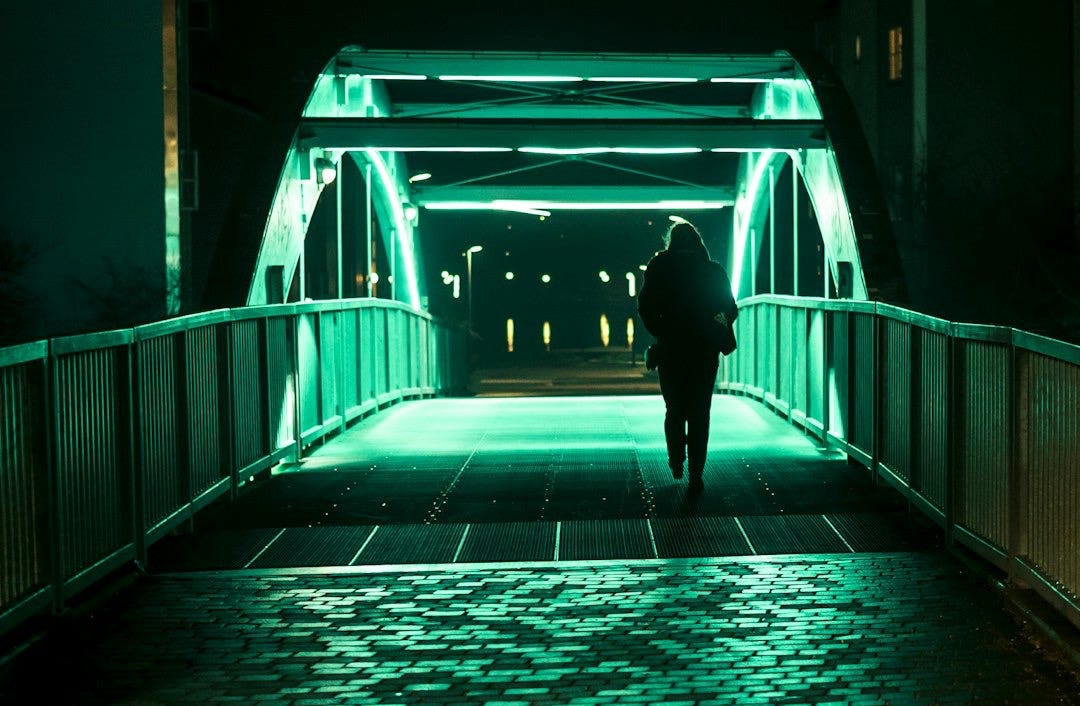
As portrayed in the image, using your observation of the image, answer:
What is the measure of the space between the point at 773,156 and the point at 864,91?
2102cm

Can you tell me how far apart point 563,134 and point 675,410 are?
6985 millimetres

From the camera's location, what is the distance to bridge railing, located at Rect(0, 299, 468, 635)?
5191mm

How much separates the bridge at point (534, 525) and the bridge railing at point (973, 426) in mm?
19

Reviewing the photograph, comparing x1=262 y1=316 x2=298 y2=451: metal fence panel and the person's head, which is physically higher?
the person's head

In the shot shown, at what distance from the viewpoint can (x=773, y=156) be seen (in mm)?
20359

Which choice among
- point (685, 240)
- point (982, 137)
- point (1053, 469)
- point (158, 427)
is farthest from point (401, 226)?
point (1053, 469)

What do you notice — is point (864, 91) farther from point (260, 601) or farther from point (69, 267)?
point (260, 601)

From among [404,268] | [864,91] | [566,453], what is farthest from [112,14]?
[864,91]

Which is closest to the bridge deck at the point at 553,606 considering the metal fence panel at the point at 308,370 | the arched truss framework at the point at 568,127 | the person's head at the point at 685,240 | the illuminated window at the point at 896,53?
the person's head at the point at 685,240

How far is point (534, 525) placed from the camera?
761 centimetres

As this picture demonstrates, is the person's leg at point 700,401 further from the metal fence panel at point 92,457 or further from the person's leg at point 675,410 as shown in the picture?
the metal fence panel at point 92,457

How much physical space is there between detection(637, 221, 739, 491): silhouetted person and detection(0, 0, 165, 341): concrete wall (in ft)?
46.8

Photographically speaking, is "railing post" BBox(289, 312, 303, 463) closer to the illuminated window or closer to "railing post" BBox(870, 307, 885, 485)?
"railing post" BBox(870, 307, 885, 485)

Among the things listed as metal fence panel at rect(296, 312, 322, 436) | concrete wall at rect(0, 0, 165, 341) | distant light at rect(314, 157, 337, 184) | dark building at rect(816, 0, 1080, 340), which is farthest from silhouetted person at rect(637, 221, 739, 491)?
dark building at rect(816, 0, 1080, 340)
